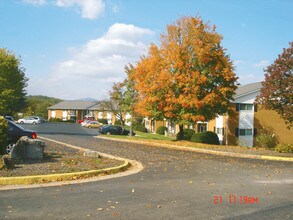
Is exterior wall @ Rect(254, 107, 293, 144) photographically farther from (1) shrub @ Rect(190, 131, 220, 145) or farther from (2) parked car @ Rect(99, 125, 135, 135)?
(2) parked car @ Rect(99, 125, 135, 135)

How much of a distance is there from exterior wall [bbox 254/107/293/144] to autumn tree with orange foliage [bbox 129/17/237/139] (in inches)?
559

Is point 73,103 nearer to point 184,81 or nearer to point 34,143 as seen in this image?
point 184,81

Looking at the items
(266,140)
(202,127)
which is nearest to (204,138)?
(266,140)

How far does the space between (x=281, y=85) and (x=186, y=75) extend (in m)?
7.22

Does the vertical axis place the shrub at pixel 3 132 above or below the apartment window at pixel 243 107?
below

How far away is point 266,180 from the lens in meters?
11.1

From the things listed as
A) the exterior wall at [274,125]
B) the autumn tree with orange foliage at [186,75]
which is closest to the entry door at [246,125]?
the exterior wall at [274,125]

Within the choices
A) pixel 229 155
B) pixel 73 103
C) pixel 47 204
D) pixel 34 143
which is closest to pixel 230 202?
pixel 47 204

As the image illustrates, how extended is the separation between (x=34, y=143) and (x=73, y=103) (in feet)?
310

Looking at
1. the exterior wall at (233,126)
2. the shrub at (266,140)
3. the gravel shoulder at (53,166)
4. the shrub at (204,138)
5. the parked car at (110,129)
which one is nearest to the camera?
the gravel shoulder at (53,166)

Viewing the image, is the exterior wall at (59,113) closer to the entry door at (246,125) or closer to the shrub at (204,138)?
the entry door at (246,125)

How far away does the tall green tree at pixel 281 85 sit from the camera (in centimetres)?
2358

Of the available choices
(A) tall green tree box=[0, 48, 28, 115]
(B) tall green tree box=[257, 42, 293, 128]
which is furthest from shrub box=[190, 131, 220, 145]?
(A) tall green tree box=[0, 48, 28, 115]
